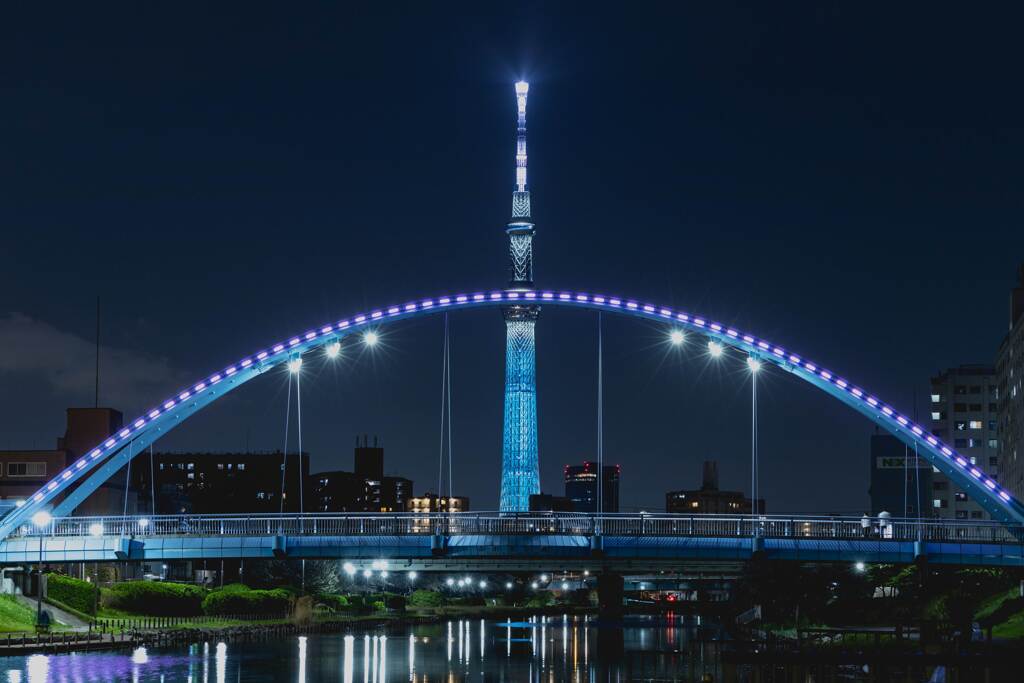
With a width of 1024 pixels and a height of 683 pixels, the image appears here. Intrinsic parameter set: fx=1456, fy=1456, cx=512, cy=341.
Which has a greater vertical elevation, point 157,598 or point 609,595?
point 157,598

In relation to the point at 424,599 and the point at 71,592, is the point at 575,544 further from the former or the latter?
the point at 424,599

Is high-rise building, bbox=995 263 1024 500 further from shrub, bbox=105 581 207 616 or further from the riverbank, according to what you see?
shrub, bbox=105 581 207 616

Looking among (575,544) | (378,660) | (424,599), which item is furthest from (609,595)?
(575,544)

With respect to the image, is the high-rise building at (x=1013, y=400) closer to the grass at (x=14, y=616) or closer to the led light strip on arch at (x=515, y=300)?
the led light strip on arch at (x=515, y=300)

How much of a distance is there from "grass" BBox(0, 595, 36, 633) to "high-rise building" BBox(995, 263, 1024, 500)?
99633mm

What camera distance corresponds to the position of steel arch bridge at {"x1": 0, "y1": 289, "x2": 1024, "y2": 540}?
77875mm

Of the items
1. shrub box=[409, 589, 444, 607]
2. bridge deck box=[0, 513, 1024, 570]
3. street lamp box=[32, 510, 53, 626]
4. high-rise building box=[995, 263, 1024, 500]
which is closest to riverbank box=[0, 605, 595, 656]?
street lamp box=[32, 510, 53, 626]

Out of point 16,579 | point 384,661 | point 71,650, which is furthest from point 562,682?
point 16,579

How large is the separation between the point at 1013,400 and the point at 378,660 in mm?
94950

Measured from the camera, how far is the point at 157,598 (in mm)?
101438

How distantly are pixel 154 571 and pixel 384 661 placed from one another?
63.3 m

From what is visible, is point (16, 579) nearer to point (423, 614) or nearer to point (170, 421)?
point (170, 421)

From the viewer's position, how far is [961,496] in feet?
633

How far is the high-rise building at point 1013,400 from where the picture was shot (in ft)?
482
